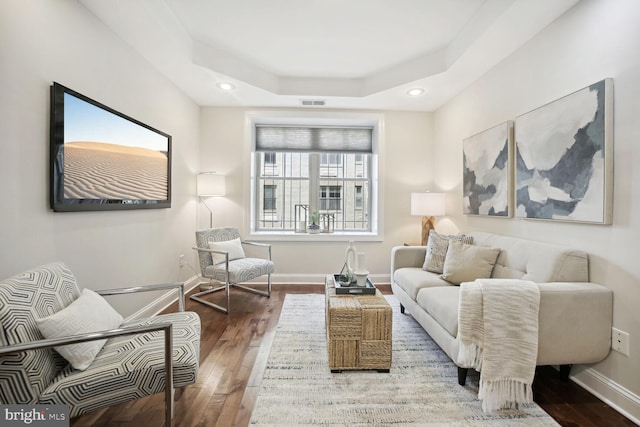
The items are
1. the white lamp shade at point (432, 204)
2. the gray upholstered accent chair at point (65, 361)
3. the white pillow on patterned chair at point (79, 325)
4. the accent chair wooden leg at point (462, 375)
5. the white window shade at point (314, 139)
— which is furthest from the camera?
the white window shade at point (314, 139)

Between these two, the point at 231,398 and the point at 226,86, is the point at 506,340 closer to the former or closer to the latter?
the point at 231,398

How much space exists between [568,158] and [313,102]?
9.04 ft

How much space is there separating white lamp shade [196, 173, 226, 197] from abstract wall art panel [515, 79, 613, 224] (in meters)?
3.25

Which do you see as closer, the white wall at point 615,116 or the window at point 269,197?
the white wall at point 615,116

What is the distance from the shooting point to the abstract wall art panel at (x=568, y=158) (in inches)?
67.4

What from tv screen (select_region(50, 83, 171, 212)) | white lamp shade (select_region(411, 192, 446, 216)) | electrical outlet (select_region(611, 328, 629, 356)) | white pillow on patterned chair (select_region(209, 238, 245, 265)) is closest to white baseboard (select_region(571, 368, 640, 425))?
electrical outlet (select_region(611, 328, 629, 356))

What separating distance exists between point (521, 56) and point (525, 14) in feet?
1.45

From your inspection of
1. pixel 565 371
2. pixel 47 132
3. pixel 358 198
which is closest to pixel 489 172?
pixel 565 371

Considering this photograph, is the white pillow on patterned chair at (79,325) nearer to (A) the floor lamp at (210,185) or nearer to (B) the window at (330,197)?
(A) the floor lamp at (210,185)

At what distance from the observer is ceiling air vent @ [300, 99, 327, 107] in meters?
3.72

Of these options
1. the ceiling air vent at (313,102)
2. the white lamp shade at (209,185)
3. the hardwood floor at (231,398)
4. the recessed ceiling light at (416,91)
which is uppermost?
the recessed ceiling light at (416,91)

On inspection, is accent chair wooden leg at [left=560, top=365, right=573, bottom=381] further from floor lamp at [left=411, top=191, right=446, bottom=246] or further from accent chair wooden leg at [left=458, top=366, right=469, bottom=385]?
floor lamp at [left=411, top=191, right=446, bottom=246]

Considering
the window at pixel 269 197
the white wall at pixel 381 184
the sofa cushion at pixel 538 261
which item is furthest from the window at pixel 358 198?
the sofa cushion at pixel 538 261

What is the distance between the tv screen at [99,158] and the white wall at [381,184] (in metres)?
1.19
